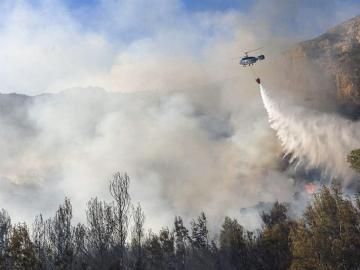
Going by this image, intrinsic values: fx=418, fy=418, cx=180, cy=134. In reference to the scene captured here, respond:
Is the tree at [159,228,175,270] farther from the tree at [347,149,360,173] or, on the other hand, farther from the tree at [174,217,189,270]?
the tree at [347,149,360,173]

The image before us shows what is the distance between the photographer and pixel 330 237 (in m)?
46.6

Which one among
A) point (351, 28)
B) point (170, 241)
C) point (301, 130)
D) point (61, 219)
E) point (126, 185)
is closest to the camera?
point (126, 185)

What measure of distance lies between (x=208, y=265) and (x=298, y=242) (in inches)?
2004

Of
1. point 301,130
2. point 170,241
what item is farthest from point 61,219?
point 301,130

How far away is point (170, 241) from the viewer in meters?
88.7

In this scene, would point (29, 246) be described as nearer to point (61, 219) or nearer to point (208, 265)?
point (61, 219)

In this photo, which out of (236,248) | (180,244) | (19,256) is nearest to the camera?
(19,256)

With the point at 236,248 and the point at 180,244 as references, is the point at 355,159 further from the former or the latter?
the point at 180,244

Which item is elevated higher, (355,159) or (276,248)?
(276,248)

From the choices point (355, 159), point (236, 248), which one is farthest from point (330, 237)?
point (236, 248)

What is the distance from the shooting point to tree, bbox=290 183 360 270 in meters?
45.1

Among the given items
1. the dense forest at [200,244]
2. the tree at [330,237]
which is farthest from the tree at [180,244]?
the tree at [330,237]

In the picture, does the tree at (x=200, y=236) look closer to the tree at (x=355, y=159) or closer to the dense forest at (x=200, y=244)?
the dense forest at (x=200, y=244)

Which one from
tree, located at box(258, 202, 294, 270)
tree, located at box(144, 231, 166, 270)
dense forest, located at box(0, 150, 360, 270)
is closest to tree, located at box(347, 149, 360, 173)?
dense forest, located at box(0, 150, 360, 270)
